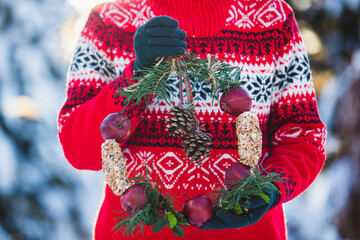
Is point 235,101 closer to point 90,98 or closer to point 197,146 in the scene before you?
point 197,146

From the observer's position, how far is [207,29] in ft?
3.13

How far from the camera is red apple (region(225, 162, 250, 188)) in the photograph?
0.68 meters

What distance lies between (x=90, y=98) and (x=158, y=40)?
0.32m

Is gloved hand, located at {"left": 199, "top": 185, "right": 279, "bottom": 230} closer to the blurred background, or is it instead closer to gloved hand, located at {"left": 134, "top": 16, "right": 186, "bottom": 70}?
gloved hand, located at {"left": 134, "top": 16, "right": 186, "bottom": 70}

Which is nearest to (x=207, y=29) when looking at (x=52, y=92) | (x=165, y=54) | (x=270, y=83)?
(x=270, y=83)

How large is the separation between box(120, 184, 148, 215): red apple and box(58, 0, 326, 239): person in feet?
0.78

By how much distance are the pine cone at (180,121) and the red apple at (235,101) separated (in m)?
0.07

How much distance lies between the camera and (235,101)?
0.70 metres

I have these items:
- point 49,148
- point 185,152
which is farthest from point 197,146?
point 49,148

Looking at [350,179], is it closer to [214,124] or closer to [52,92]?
[214,124]

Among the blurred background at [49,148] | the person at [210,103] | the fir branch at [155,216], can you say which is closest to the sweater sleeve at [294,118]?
the person at [210,103]

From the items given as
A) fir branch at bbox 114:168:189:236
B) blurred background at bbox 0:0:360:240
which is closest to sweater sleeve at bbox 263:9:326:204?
fir branch at bbox 114:168:189:236

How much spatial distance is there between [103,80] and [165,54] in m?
0.32

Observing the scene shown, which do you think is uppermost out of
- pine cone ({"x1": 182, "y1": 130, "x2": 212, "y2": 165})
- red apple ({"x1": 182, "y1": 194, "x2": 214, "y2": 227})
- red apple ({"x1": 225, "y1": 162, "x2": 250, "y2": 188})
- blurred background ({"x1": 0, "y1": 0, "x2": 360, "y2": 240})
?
pine cone ({"x1": 182, "y1": 130, "x2": 212, "y2": 165})
